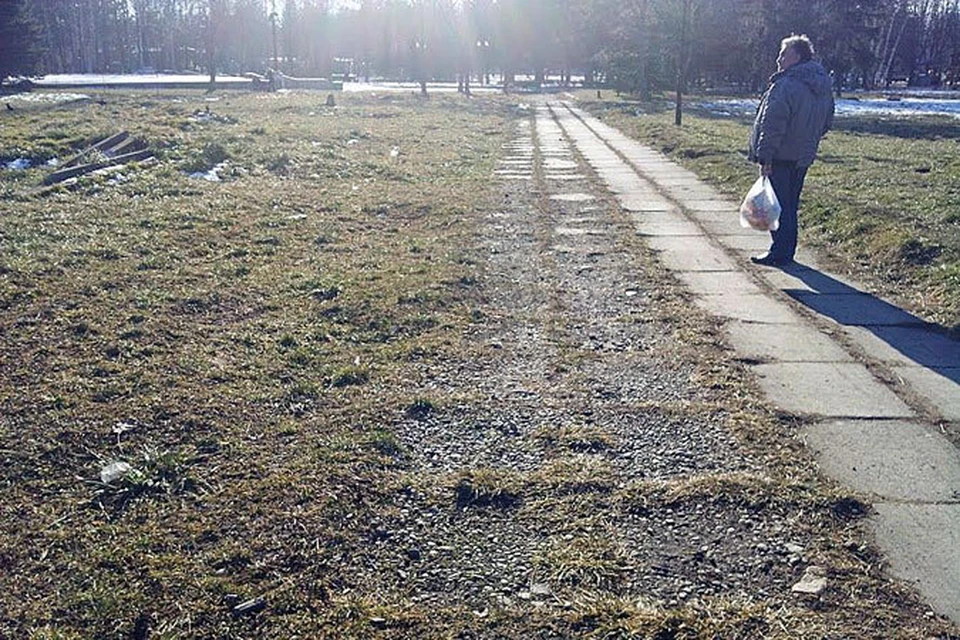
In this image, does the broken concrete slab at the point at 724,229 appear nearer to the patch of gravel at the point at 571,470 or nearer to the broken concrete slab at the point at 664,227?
the broken concrete slab at the point at 664,227

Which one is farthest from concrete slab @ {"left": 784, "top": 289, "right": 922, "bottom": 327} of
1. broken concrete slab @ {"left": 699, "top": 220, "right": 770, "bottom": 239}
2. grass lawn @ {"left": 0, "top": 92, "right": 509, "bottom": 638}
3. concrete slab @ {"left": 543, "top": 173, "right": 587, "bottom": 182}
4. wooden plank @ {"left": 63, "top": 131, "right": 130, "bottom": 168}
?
wooden plank @ {"left": 63, "top": 131, "right": 130, "bottom": 168}

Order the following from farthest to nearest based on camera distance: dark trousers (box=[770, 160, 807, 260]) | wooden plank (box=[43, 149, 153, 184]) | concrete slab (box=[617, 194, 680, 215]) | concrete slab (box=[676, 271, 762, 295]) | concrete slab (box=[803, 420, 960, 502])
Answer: wooden plank (box=[43, 149, 153, 184]) → concrete slab (box=[617, 194, 680, 215]) → dark trousers (box=[770, 160, 807, 260]) → concrete slab (box=[676, 271, 762, 295]) → concrete slab (box=[803, 420, 960, 502])

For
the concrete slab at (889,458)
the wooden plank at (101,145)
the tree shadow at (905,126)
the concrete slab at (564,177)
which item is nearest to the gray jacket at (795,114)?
the concrete slab at (889,458)

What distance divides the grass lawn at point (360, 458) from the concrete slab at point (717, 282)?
191 millimetres

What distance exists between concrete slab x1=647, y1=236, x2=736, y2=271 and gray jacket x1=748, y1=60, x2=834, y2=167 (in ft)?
2.94

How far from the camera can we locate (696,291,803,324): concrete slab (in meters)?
5.07

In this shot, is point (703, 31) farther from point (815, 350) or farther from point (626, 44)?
point (815, 350)

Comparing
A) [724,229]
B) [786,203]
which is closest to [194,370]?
[786,203]

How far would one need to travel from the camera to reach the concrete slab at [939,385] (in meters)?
3.69

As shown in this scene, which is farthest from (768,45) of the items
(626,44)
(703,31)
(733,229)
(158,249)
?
(158,249)

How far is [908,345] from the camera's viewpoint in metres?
4.59

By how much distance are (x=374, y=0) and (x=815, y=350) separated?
279 ft

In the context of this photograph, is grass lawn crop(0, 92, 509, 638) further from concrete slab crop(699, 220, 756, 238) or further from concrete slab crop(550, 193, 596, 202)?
concrete slab crop(699, 220, 756, 238)

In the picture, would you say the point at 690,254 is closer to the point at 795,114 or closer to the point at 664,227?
the point at 664,227
